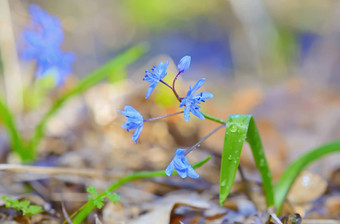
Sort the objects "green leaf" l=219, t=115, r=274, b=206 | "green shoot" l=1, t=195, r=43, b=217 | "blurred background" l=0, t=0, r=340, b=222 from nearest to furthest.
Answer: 1. "green leaf" l=219, t=115, r=274, b=206
2. "green shoot" l=1, t=195, r=43, b=217
3. "blurred background" l=0, t=0, r=340, b=222

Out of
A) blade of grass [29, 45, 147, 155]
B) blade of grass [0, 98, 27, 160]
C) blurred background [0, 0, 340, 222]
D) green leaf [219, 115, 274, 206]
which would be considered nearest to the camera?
green leaf [219, 115, 274, 206]

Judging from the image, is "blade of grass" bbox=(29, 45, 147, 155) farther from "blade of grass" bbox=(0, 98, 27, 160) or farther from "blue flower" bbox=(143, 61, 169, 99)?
"blue flower" bbox=(143, 61, 169, 99)

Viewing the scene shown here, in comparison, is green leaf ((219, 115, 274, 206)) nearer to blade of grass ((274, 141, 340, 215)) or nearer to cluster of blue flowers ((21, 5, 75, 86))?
blade of grass ((274, 141, 340, 215))

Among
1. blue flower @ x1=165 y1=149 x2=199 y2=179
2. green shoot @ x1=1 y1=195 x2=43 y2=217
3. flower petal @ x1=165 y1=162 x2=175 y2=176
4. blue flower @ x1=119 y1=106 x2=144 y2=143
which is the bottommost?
green shoot @ x1=1 y1=195 x2=43 y2=217

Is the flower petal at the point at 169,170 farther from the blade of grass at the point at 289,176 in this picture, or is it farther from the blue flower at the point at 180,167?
the blade of grass at the point at 289,176

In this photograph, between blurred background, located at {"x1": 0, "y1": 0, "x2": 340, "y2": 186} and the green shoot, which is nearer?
the green shoot

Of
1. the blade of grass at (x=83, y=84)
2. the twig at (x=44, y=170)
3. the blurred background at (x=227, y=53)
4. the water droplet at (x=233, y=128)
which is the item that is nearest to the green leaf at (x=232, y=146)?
the water droplet at (x=233, y=128)

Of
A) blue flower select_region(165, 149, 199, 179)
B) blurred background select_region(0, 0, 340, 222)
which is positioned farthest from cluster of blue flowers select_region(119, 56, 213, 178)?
blurred background select_region(0, 0, 340, 222)

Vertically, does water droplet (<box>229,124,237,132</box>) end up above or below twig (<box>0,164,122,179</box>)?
above

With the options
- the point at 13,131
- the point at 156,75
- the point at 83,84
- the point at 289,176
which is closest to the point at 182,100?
the point at 156,75
